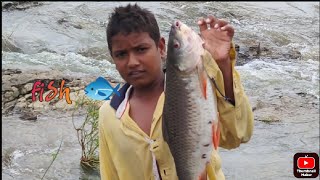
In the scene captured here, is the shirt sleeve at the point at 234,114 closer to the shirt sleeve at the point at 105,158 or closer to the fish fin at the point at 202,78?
the fish fin at the point at 202,78

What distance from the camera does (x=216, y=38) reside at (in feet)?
6.57

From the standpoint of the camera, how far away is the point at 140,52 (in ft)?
7.18

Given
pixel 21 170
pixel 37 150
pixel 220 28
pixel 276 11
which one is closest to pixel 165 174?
pixel 220 28

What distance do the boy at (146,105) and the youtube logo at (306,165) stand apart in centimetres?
294

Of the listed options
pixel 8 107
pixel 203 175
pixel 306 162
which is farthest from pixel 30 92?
pixel 203 175

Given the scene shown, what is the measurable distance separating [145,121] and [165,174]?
0.81 feet

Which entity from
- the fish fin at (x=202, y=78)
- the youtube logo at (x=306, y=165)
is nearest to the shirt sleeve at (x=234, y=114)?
the fish fin at (x=202, y=78)

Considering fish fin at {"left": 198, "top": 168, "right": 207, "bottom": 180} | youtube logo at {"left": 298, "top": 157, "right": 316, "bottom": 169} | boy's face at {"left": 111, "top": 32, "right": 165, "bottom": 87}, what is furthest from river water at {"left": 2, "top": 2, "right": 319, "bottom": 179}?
fish fin at {"left": 198, "top": 168, "right": 207, "bottom": 180}

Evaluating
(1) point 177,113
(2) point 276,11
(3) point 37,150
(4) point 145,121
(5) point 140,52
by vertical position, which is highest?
(5) point 140,52

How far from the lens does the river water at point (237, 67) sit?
222 inches

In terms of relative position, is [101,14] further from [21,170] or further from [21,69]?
[21,170]

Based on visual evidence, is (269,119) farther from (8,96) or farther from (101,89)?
(101,89)

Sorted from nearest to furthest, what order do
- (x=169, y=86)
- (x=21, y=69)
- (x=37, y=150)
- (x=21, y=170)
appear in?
(x=169, y=86) < (x=21, y=170) < (x=37, y=150) < (x=21, y=69)

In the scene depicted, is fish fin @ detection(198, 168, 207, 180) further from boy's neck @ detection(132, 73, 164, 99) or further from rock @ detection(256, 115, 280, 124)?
rock @ detection(256, 115, 280, 124)
